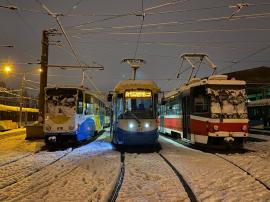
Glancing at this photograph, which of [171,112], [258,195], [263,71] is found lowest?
[258,195]

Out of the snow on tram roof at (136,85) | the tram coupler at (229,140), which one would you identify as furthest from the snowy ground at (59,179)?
the tram coupler at (229,140)

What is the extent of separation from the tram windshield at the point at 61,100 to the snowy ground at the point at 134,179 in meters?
6.20

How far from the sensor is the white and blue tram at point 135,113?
1708 cm

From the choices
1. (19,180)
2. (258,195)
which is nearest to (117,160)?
(19,180)

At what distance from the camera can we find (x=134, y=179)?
974 cm

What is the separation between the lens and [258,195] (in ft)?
25.4

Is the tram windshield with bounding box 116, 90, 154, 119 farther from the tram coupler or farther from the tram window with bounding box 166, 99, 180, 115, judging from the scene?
the tram window with bounding box 166, 99, 180, 115

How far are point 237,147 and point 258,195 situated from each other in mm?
9759

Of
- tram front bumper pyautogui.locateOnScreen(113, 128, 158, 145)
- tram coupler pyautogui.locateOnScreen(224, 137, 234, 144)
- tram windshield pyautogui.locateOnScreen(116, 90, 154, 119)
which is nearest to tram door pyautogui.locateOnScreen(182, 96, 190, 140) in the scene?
tram windshield pyautogui.locateOnScreen(116, 90, 154, 119)

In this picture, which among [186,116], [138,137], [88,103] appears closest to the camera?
[138,137]

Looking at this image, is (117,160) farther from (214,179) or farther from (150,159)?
(214,179)

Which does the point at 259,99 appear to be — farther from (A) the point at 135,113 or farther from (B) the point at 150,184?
(B) the point at 150,184

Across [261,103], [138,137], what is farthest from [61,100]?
[261,103]

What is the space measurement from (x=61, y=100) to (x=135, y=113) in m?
5.13
